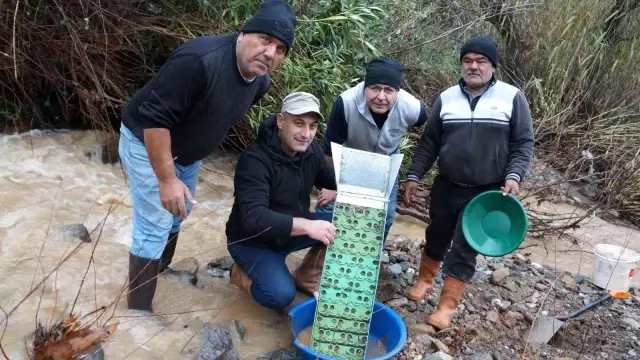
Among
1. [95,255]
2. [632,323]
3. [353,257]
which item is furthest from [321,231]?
[632,323]

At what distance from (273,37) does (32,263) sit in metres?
2.09

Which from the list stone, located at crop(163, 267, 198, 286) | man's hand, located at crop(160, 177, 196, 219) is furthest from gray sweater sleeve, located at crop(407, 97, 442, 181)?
man's hand, located at crop(160, 177, 196, 219)

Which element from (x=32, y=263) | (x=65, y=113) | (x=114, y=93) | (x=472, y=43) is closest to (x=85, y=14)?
(x=114, y=93)

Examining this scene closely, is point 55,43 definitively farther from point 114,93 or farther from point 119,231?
point 119,231

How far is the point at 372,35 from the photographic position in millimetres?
6082

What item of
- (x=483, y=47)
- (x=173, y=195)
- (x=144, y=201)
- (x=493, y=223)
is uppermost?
(x=483, y=47)

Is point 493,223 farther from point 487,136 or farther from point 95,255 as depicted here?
point 95,255

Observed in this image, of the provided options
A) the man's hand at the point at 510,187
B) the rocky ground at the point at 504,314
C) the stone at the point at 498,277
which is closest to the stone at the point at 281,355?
the rocky ground at the point at 504,314

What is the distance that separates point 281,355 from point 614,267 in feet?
7.60

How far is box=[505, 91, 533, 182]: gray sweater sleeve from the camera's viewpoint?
3.18 metres

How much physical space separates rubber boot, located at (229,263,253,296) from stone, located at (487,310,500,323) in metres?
1.47

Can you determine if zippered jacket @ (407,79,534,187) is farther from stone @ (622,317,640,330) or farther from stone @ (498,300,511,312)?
stone @ (622,317,640,330)

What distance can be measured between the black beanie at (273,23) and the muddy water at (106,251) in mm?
1016

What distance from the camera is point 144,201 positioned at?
2.70 metres
